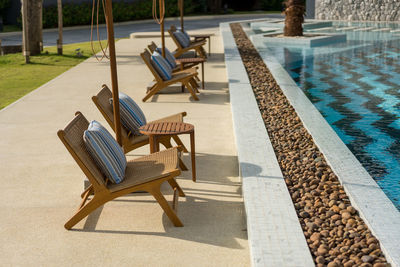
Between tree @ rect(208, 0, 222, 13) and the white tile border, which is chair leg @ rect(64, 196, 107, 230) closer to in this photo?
the white tile border

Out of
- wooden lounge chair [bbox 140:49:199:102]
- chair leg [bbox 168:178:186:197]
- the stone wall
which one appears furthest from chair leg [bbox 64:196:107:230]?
the stone wall

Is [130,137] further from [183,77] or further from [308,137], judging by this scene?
[183,77]

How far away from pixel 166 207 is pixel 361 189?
61.1 inches

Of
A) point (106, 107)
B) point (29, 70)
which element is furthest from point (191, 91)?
point (29, 70)

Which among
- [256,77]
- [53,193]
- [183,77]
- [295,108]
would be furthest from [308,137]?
[256,77]

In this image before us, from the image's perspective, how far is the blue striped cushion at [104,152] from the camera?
4.21 meters

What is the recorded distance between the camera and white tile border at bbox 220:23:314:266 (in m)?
3.27

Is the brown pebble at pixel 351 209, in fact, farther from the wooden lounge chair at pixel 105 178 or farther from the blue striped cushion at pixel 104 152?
the blue striped cushion at pixel 104 152

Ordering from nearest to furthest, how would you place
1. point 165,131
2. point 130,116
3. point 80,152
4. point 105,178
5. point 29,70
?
point 80,152 → point 105,178 → point 165,131 → point 130,116 → point 29,70

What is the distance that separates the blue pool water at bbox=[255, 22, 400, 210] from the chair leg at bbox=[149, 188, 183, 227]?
1.92m

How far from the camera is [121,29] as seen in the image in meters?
28.0

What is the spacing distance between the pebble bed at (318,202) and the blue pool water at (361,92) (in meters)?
0.68

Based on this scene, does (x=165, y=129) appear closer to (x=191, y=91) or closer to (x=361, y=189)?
(x=361, y=189)

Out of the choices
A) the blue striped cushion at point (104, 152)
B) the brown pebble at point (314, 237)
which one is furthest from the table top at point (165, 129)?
the brown pebble at point (314, 237)
